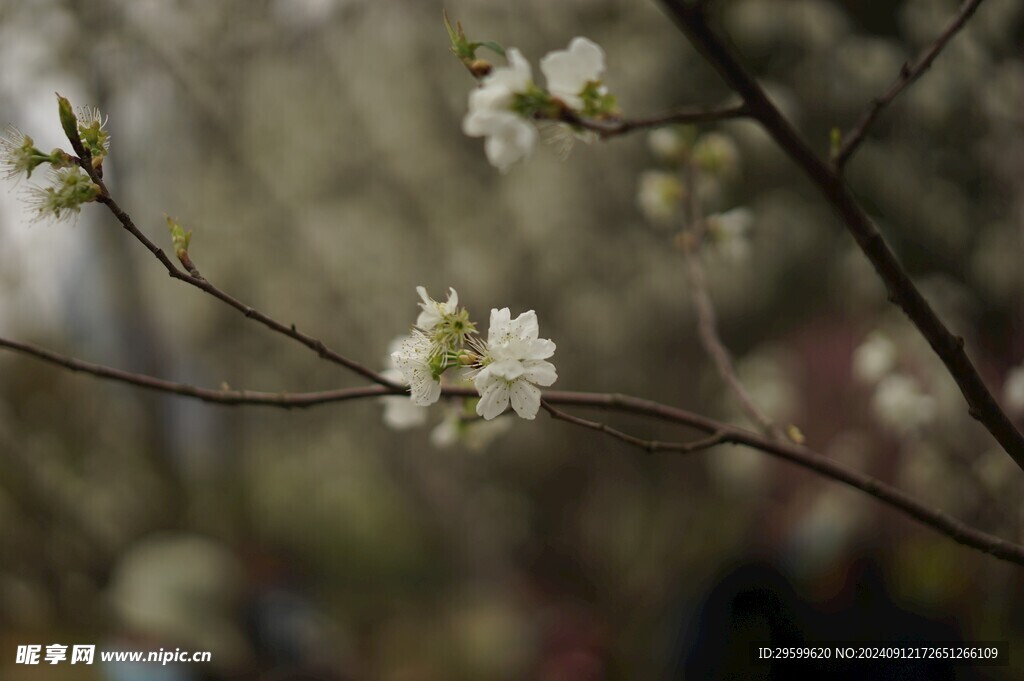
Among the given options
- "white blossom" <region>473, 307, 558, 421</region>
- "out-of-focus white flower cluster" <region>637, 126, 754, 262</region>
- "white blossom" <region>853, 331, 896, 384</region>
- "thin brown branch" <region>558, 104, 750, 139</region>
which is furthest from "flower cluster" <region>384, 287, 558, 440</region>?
"white blossom" <region>853, 331, 896, 384</region>

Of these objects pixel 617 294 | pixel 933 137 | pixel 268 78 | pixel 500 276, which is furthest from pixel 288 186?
pixel 933 137

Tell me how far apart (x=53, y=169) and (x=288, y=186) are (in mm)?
1629

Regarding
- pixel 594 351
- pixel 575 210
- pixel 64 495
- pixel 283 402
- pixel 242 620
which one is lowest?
pixel 283 402

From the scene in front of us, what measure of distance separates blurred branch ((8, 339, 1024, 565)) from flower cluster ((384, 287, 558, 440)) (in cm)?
1

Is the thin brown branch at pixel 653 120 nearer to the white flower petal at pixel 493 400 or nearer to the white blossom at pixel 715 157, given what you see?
the white flower petal at pixel 493 400

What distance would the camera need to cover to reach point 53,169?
44 cm

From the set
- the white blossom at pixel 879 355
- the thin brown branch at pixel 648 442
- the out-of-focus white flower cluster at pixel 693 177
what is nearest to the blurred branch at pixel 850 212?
the thin brown branch at pixel 648 442

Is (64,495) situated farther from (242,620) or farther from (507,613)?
(507,613)

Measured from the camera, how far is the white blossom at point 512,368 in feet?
1.41

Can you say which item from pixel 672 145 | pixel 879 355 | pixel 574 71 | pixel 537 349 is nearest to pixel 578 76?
pixel 574 71

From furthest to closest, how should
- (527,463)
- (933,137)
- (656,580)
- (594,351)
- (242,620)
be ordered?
1. (527,463)
2. (594,351)
3. (656,580)
4. (242,620)
5. (933,137)

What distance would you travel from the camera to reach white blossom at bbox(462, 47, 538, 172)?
38cm

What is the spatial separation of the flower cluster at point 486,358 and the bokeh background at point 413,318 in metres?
1.09

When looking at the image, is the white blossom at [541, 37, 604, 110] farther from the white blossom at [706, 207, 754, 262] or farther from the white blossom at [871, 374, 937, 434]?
the white blossom at [871, 374, 937, 434]
